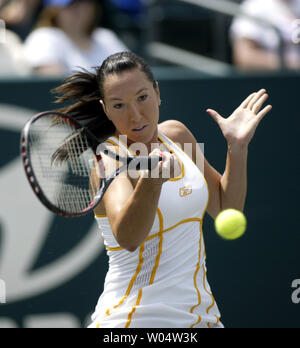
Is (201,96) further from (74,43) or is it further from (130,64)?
(130,64)

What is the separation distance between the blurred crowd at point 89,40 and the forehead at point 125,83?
5.50 ft

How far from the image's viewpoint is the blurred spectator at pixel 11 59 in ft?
13.7

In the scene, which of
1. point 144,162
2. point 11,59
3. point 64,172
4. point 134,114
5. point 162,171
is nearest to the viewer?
point 162,171

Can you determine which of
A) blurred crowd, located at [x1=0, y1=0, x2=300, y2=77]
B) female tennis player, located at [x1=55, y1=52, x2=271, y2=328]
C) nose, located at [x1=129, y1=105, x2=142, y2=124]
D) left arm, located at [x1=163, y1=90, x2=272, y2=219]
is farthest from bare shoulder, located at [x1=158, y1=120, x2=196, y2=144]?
blurred crowd, located at [x1=0, y1=0, x2=300, y2=77]

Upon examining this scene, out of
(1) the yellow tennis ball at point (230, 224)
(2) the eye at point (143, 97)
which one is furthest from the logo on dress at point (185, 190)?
(2) the eye at point (143, 97)

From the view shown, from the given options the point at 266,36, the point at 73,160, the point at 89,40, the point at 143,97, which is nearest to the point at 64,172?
the point at 73,160

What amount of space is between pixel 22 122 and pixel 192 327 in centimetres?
189

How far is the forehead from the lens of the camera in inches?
94.0

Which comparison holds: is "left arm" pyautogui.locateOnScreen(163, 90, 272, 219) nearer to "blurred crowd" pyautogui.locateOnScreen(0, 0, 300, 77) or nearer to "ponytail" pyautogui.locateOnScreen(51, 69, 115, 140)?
"ponytail" pyautogui.locateOnScreen(51, 69, 115, 140)

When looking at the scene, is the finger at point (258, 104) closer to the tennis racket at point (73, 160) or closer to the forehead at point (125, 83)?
the forehead at point (125, 83)

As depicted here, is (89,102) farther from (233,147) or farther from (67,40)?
(67,40)

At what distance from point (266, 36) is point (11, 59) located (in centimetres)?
167

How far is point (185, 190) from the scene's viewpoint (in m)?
2.47

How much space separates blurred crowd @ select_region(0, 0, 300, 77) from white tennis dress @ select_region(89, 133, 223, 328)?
71.8 inches
